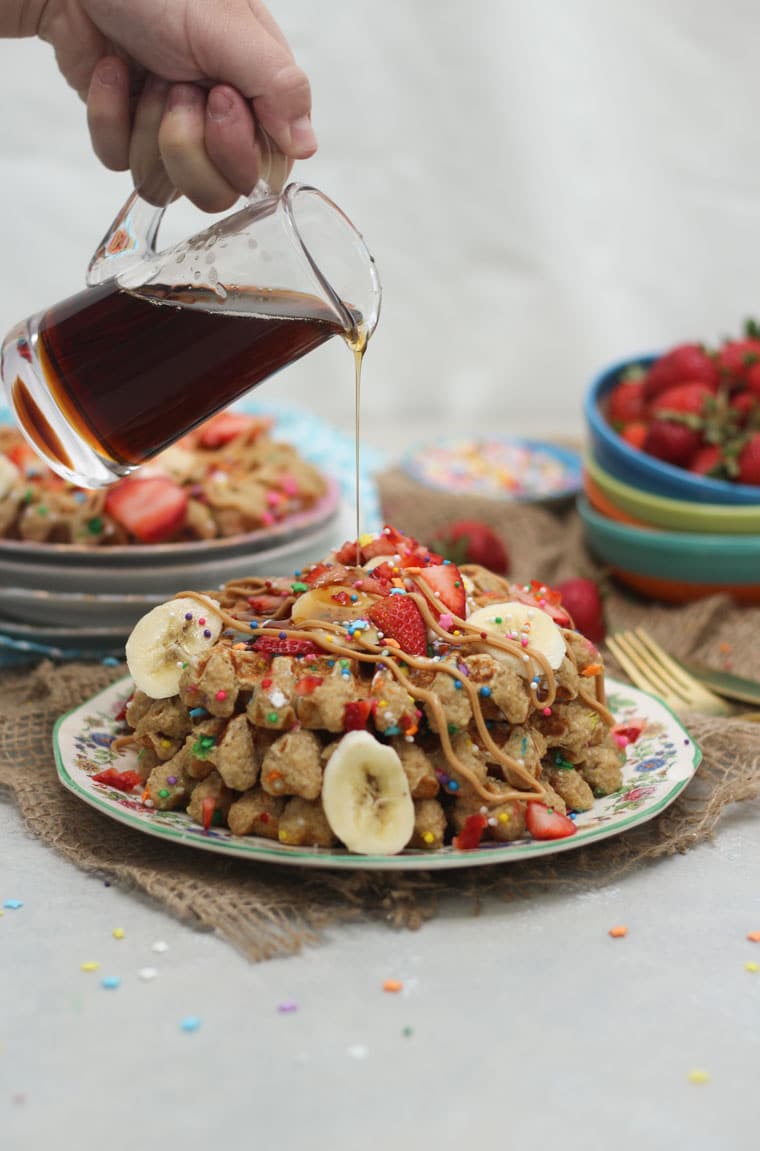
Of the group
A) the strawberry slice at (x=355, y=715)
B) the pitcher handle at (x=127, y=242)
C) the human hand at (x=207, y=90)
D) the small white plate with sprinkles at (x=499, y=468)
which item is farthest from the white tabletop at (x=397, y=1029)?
the small white plate with sprinkles at (x=499, y=468)

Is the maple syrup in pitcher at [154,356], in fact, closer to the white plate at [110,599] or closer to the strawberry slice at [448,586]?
the strawberry slice at [448,586]

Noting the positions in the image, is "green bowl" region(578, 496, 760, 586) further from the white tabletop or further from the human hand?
the human hand

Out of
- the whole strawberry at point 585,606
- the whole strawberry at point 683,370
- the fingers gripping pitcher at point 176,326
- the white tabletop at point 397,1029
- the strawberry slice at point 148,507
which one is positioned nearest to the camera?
the white tabletop at point 397,1029

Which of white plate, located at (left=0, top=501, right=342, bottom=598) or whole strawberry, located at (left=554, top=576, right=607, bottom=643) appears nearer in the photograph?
white plate, located at (left=0, top=501, right=342, bottom=598)

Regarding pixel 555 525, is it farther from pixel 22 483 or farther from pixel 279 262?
pixel 279 262

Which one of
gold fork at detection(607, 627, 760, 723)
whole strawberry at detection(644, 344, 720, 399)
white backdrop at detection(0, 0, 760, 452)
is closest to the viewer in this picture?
gold fork at detection(607, 627, 760, 723)

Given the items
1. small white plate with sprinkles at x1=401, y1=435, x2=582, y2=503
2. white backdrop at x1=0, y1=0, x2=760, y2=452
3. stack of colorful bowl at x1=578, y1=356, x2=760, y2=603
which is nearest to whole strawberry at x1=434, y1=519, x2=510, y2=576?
stack of colorful bowl at x1=578, y1=356, x2=760, y2=603

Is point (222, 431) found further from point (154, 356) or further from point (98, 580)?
point (154, 356)

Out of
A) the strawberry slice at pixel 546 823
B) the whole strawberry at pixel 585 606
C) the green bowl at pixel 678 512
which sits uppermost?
the strawberry slice at pixel 546 823
